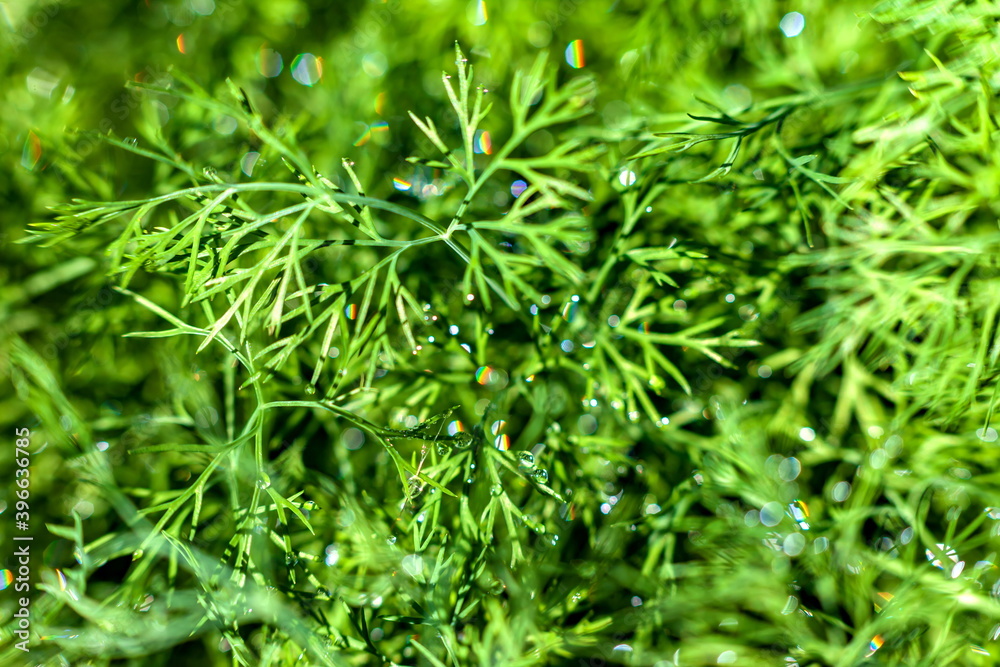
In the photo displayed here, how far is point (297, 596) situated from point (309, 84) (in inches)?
28.1

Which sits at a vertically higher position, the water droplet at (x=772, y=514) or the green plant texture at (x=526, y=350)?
the green plant texture at (x=526, y=350)

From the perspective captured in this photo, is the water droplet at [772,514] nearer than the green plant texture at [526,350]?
No

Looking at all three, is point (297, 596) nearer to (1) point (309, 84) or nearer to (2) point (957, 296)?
(1) point (309, 84)

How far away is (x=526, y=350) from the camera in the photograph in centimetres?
85

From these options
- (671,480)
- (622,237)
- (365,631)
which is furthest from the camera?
(671,480)

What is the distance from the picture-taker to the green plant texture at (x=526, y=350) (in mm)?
667

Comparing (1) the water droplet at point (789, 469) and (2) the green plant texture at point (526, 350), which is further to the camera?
(1) the water droplet at point (789, 469)

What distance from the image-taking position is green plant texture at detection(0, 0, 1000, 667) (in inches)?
26.3

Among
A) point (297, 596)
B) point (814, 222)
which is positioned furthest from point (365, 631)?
point (814, 222)

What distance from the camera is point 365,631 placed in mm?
624

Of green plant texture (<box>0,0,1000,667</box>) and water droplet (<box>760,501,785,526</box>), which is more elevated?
green plant texture (<box>0,0,1000,667</box>)

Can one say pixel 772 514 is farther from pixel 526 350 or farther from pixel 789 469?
pixel 526 350

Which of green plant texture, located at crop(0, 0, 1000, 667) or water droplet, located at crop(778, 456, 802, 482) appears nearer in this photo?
green plant texture, located at crop(0, 0, 1000, 667)

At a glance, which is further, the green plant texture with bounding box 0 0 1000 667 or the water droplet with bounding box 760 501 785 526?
the water droplet with bounding box 760 501 785 526
